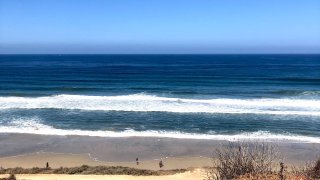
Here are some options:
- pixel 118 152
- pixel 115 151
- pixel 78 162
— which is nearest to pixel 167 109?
pixel 115 151

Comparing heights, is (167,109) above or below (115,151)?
above

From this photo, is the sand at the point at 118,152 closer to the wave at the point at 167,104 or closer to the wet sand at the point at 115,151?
the wet sand at the point at 115,151

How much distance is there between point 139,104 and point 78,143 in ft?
41.7

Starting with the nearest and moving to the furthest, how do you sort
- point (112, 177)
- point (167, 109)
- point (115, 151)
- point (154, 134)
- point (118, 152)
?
point (112, 177)
point (118, 152)
point (115, 151)
point (154, 134)
point (167, 109)

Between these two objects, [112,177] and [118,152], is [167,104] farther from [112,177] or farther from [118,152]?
[112,177]

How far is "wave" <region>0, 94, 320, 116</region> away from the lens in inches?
1261

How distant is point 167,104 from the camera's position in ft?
115

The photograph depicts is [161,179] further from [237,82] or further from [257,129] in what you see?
[237,82]

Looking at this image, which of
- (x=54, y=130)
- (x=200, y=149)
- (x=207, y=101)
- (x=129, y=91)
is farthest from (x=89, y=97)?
(x=200, y=149)

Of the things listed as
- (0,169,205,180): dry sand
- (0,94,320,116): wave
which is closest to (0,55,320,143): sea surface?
(0,94,320,116): wave

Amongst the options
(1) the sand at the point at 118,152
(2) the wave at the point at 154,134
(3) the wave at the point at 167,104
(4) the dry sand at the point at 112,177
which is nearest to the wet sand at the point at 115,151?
(1) the sand at the point at 118,152

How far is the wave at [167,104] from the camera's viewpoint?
32031 mm

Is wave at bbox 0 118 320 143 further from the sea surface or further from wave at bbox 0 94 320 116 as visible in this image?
wave at bbox 0 94 320 116

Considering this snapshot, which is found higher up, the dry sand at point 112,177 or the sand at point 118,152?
the dry sand at point 112,177
